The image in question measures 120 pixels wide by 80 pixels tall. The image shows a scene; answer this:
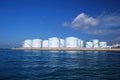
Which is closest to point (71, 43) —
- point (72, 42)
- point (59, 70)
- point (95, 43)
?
point (72, 42)

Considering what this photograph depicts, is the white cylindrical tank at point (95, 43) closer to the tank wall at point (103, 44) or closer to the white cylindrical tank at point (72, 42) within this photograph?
the tank wall at point (103, 44)

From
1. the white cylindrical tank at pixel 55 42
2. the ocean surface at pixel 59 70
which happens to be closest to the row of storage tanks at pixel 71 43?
the white cylindrical tank at pixel 55 42

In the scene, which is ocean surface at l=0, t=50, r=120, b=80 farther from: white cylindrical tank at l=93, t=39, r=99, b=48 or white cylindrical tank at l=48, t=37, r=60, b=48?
white cylindrical tank at l=93, t=39, r=99, b=48

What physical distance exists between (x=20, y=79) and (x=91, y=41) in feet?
575

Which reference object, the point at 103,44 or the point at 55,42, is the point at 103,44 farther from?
the point at 55,42

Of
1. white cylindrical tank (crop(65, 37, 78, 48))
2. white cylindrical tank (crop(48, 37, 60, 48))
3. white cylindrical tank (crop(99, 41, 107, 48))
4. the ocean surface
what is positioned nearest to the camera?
the ocean surface

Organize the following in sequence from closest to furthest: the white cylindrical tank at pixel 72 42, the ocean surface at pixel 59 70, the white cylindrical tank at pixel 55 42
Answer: the ocean surface at pixel 59 70, the white cylindrical tank at pixel 72 42, the white cylindrical tank at pixel 55 42

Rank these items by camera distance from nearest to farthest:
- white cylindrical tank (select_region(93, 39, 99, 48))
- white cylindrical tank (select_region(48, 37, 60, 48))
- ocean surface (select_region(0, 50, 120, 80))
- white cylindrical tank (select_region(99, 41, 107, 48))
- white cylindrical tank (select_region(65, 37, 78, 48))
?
ocean surface (select_region(0, 50, 120, 80))
white cylindrical tank (select_region(65, 37, 78, 48))
white cylindrical tank (select_region(93, 39, 99, 48))
white cylindrical tank (select_region(99, 41, 107, 48))
white cylindrical tank (select_region(48, 37, 60, 48))

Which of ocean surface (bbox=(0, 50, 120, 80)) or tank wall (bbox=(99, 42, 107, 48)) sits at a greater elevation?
tank wall (bbox=(99, 42, 107, 48))

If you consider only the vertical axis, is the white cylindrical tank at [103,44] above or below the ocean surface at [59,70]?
above

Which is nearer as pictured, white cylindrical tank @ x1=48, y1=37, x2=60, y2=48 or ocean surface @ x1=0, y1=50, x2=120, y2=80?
ocean surface @ x1=0, y1=50, x2=120, y2=80

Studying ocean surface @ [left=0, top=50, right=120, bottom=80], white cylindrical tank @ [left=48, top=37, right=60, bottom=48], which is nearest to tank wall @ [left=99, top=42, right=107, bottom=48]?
white cylindrical tank @ [left=48, top=37, right=60, bottom=48]

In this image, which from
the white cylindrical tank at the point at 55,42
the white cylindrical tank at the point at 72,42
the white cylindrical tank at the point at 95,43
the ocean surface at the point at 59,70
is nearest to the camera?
the ocean surface at the point at 59,70

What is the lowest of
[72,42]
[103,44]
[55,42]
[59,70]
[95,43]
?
[59,70]
